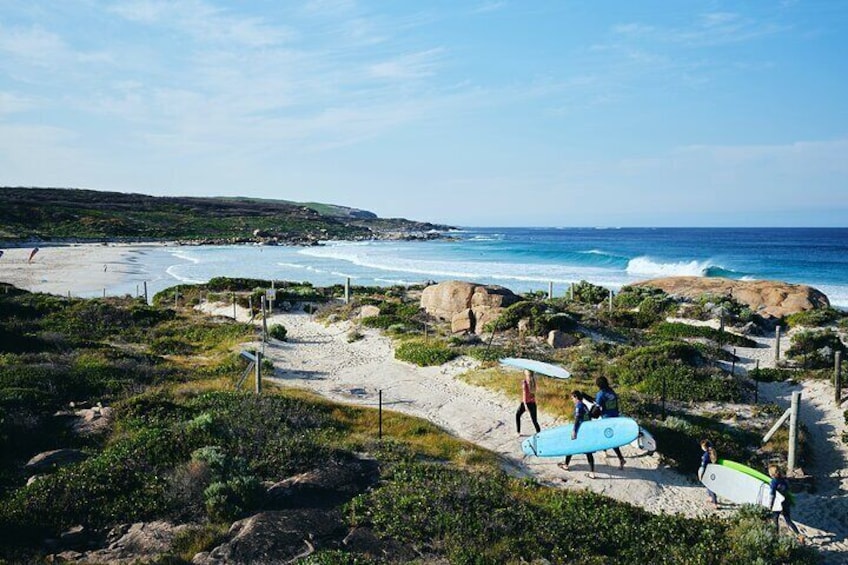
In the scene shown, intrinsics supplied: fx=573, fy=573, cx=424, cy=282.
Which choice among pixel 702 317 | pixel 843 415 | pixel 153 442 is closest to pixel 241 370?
pixel 153 442

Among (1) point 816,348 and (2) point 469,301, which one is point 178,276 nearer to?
(2) point 469,301

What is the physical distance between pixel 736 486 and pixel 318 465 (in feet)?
25.9

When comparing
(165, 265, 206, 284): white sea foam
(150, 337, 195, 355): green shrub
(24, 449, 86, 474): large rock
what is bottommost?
(165, 265, 206, 284): white sea foam

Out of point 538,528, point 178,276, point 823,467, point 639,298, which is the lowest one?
point 178,276

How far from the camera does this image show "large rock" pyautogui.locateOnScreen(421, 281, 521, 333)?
26.2 meters

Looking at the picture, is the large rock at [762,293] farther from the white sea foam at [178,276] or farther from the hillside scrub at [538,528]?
the white sea foam at [178,276]

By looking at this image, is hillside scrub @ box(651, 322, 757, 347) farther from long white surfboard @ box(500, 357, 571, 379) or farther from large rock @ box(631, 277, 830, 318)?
long white surfboard @ box(500, 357, 571, 379)

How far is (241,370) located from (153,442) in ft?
26.9

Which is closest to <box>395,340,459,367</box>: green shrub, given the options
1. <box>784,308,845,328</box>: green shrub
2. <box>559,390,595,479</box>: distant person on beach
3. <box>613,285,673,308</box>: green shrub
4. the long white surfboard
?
the long white surfboard

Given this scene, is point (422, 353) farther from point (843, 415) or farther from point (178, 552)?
point (178, 552)

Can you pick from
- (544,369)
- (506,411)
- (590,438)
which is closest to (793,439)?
(590,438)

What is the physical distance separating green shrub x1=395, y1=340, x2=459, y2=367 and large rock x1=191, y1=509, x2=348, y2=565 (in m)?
12.6

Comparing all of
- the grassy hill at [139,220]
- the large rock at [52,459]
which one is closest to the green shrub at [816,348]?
the large rock at [52,459]

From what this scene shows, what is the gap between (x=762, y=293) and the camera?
34875mm
